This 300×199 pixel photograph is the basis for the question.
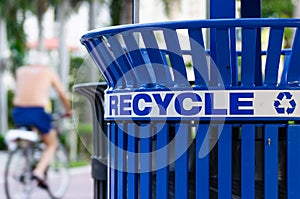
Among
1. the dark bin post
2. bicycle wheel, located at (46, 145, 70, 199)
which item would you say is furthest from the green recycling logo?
bicycle wheel, located at (46, 145, 70, 199)

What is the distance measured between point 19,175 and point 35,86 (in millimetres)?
915

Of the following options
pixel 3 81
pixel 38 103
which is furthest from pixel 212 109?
pixel 3 81

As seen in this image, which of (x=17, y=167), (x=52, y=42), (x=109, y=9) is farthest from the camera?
(x=52, y=42)

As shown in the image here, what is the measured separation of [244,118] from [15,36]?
35.4 metres

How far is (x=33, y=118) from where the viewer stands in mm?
8109

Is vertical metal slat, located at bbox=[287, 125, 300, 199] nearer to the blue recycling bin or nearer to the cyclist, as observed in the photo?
the blue recycling bin

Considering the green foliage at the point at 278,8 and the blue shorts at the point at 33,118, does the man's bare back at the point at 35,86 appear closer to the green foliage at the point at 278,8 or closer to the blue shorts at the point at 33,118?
the blue shorts at the point at 33,118

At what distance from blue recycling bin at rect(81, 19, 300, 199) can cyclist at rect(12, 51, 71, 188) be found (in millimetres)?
5321

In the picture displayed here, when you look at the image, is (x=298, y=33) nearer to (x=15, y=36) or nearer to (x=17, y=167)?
(x=17, y=167)

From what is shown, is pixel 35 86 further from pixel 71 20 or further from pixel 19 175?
pixel 71 20

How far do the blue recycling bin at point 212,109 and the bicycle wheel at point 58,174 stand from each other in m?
6.00

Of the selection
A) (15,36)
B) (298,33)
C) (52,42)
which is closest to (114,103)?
(298,33)

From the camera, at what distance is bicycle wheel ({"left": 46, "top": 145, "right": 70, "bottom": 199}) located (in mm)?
8891

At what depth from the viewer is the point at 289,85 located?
278cm
